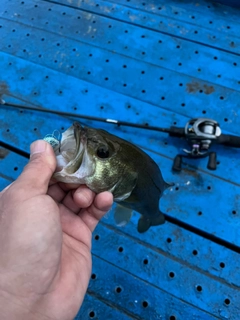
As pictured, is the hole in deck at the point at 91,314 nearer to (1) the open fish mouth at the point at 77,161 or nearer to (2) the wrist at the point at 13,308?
(2) the wrist at the point at 13,308

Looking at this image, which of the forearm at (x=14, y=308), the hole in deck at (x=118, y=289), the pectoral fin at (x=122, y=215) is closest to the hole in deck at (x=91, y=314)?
the hole in deck at (x=118, y=289)

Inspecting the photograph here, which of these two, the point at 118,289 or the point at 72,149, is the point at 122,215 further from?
the point at 72,149

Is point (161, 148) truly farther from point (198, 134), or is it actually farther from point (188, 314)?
point (188, 314)

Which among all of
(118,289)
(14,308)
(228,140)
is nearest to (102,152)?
(14,308)

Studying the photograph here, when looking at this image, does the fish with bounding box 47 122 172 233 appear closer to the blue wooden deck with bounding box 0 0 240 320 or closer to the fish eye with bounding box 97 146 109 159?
the fish eye with bounding box 97 146 109 159

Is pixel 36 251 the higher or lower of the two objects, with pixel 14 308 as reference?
higher
